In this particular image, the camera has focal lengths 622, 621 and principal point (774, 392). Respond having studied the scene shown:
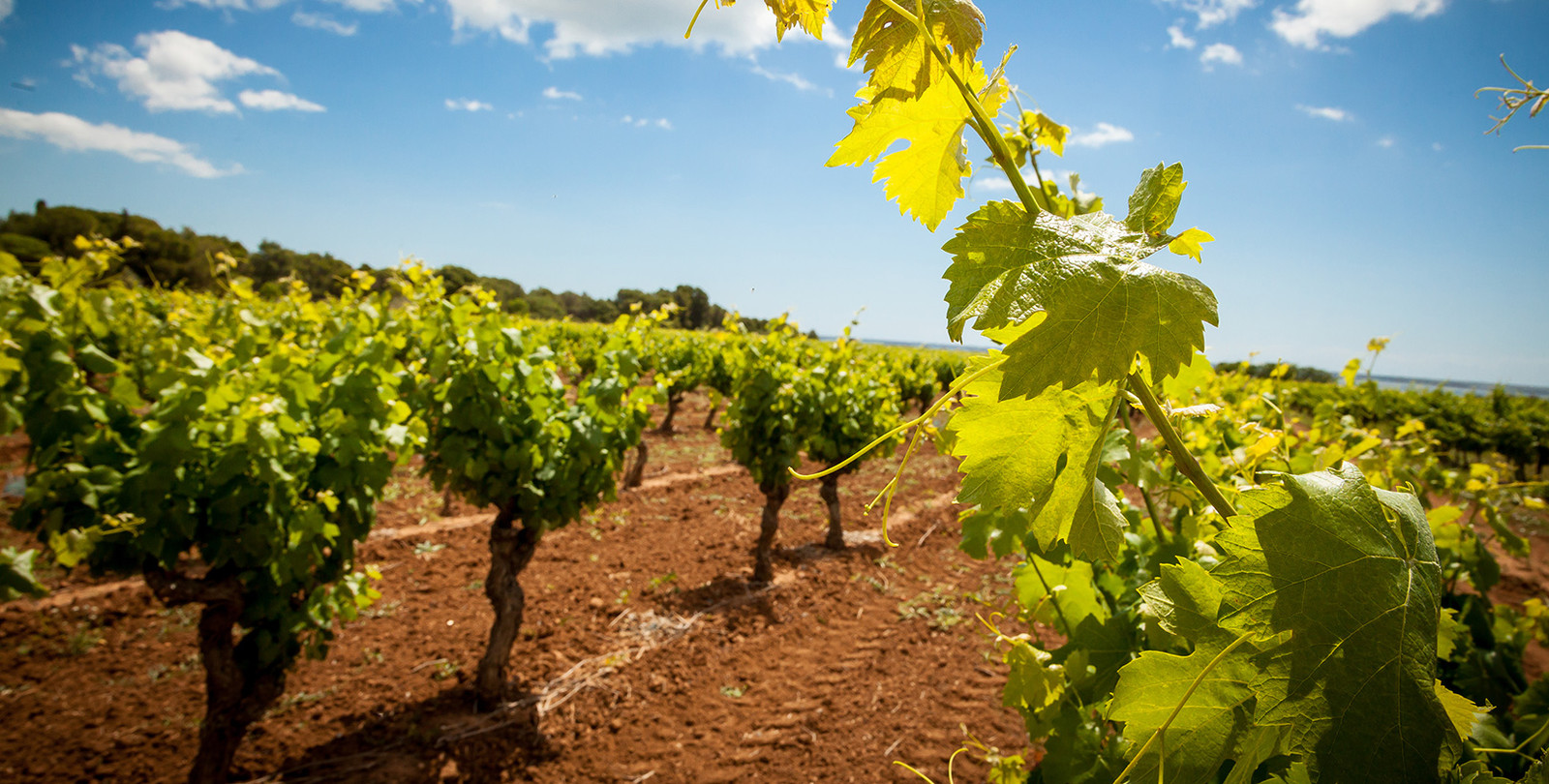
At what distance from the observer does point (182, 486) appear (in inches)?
119

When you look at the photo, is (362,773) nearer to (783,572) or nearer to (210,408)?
(210,408)

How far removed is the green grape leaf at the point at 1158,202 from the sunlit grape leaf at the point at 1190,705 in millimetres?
447

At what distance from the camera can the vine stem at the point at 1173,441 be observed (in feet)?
2.11

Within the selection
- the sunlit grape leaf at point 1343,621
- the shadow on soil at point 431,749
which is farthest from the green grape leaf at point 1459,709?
the shadow on soil at point 431,749

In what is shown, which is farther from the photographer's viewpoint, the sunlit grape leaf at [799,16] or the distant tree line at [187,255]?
the distant tree line at [187,255]

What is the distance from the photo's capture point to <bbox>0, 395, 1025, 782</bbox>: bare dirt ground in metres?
3.79

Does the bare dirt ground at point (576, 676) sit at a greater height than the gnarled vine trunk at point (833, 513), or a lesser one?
lesser

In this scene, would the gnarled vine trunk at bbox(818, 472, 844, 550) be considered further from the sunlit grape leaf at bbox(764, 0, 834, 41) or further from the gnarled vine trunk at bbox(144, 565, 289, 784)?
the sunlit grape leaf at bbox(764, 0, 834, 41)

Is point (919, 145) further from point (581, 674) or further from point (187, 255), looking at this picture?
point (187, 255)

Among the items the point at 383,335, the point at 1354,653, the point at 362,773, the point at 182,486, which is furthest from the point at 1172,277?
the point at 362,773

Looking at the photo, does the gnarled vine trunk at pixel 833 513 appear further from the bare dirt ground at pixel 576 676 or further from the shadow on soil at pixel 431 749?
the shadow on soil at pixel 431 749

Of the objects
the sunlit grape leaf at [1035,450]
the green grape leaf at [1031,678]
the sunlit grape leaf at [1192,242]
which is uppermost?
the sunlit grape leaf at [1192,242]

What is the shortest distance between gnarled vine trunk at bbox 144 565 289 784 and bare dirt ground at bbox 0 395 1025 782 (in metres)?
0.35

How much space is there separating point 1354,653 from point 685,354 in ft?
47.4
